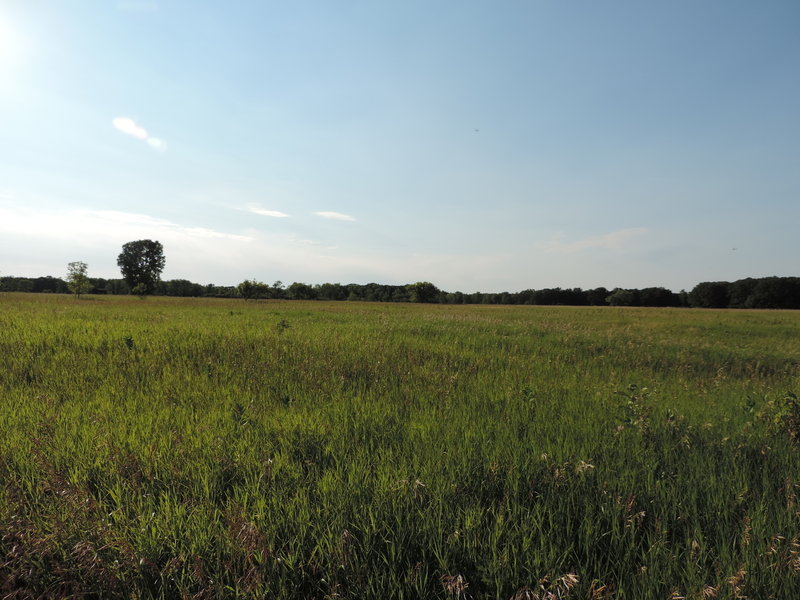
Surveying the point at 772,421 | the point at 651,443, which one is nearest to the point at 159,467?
the point at 651,443

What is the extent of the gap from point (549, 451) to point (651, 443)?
3.92 feet

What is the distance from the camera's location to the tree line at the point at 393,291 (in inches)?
3147

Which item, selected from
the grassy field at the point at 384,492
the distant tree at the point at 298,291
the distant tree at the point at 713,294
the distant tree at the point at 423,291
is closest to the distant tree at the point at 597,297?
the distant tree at the point at 713,294

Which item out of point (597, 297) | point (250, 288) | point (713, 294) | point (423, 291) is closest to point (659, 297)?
point (713, 294)

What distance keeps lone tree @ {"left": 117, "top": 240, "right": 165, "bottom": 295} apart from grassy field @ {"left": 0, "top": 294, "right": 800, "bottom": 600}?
9073cm

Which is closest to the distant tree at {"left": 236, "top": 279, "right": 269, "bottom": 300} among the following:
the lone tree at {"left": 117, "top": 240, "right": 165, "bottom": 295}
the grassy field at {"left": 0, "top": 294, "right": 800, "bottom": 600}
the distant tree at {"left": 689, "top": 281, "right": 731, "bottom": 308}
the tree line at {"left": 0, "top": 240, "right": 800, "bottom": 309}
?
the tree line at {"left": 0, "top": 240, "right": 800, "bottom": 309}

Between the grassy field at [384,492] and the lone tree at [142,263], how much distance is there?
3572 inches

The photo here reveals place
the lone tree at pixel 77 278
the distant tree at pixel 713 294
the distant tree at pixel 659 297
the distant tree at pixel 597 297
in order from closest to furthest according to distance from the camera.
→ the lone tree at pixel 77 278 → the distant tree at pixel 713 294 → the distant tree at pixel 659 297 → the distant tree at pixel 597 297

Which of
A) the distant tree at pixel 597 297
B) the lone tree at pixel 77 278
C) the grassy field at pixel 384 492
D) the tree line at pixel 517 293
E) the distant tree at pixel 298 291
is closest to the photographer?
the grassy field at pixel 384 492

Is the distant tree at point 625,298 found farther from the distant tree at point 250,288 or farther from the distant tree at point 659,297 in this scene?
the distant tree at point 250,288

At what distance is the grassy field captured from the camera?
1810 mm

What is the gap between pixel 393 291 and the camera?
440 feet

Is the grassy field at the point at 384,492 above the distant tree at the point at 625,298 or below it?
below

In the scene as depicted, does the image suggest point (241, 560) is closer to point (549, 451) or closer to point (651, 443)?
point (549, 451)
